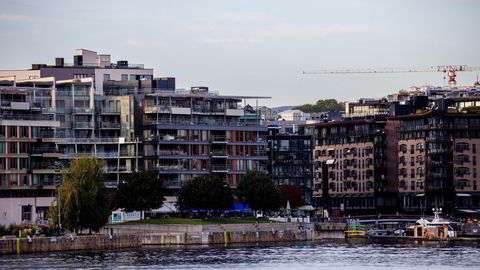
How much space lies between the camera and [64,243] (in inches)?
Result: 7382

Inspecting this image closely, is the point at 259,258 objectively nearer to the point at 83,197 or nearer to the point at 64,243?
the point at 64,243

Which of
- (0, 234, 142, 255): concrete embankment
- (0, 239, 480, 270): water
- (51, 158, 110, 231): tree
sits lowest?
(0, 239, 480, 270): water

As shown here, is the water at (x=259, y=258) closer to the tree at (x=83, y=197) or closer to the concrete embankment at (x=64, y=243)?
the concrete embankment at (x=64, y=243)

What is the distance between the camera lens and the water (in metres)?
164

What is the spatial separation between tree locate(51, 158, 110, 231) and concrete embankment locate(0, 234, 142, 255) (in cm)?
271

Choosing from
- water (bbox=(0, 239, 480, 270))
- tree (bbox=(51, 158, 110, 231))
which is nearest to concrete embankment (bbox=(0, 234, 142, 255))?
water (bbox=(0, 239, 480, 270))

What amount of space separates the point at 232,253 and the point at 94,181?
21435 millimetres

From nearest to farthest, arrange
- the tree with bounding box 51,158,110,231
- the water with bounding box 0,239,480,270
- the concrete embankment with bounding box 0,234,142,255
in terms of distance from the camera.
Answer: the water with bounding box 0,239,480,270 → the concrete embankment with bounding box 0,234,142,255 → the tree with bounding box 51,158,110,231

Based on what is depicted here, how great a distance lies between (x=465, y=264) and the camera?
166m

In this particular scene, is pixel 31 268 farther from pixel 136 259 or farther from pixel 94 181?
pixel 94 181

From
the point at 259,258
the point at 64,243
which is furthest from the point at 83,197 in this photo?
the point at 259,258

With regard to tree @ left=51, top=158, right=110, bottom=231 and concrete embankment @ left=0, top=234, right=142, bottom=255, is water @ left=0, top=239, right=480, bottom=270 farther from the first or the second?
tree @ left=51, top=158, right=110, bottom=231

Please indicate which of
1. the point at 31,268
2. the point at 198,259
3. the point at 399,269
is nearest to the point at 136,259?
the point at 198,259

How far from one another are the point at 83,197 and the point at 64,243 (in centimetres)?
891
